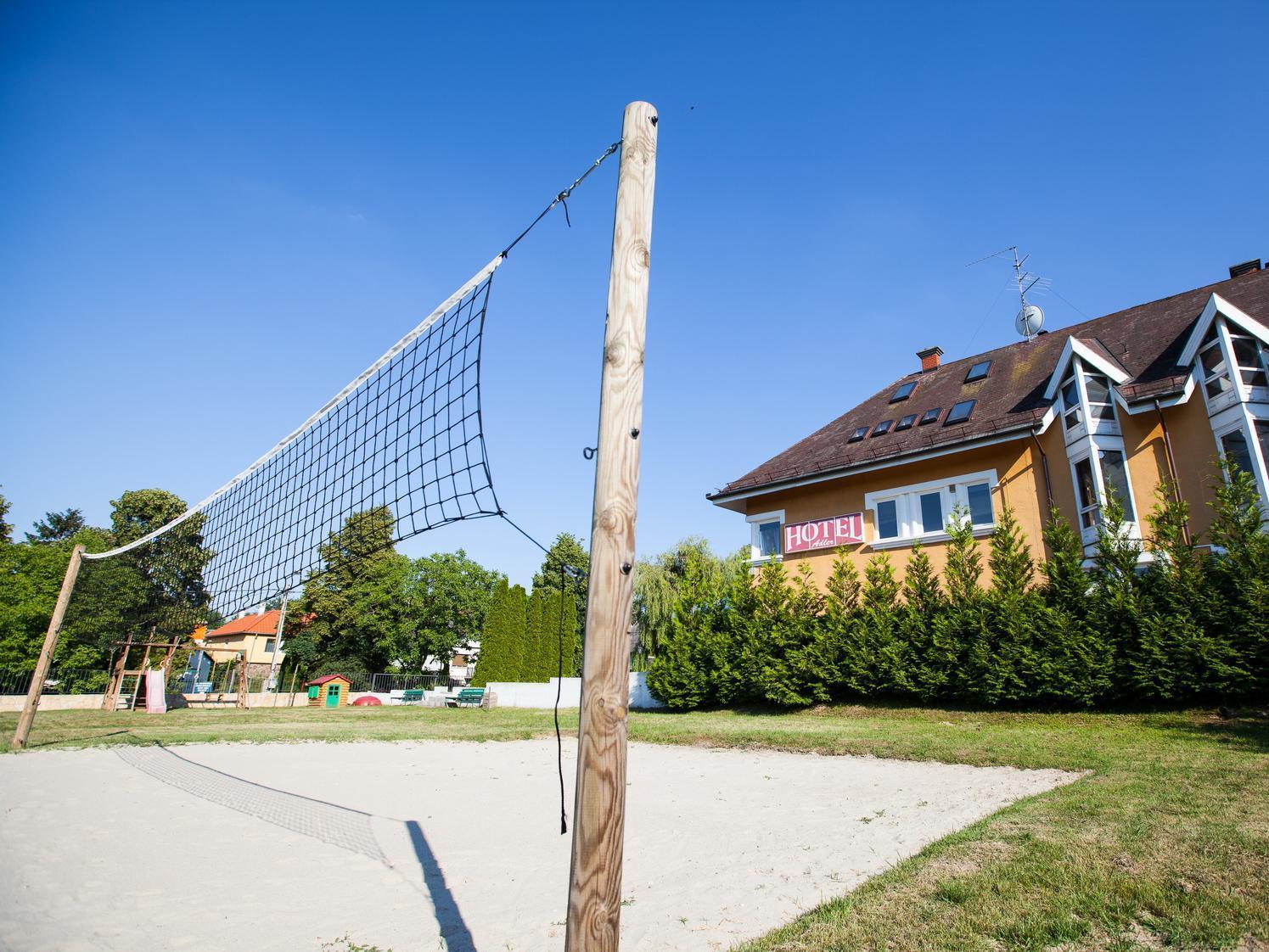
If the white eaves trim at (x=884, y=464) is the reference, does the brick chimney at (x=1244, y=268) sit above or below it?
above

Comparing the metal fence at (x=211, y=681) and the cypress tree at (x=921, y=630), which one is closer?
the cypress tree at (x=921, y=630)

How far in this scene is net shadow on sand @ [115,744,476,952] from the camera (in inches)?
146

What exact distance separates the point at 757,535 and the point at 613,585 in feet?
60.1

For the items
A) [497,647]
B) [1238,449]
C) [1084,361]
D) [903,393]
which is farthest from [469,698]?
[1238,449]

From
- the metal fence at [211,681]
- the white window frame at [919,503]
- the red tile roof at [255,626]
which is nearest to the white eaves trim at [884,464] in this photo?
the white window frame at [919,503]

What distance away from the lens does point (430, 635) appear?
152 feet

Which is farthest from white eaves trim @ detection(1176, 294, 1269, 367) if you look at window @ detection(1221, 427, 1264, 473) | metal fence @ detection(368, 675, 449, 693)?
metal fence @ detection(368, 675, 449, 693)

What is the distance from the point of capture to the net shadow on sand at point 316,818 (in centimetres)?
371

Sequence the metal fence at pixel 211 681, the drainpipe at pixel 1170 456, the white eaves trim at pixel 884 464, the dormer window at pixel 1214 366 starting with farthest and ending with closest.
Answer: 1. the metal fence at pixel 211 681
2. the white eaves trim at pixel 884 464
3. the drainpipe at pixel 1170 456
4. the dormer window at pixel 1214 366

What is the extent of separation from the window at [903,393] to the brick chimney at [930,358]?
1201 mm

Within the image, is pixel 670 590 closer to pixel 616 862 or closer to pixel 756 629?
pixel 756 629

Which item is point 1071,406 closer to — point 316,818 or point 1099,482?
point 1099,482

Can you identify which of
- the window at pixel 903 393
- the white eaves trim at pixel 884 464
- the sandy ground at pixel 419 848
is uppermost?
the window at pixel 903 393

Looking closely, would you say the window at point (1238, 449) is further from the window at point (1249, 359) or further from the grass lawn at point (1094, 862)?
the grass lawn at point (1094, 862)
